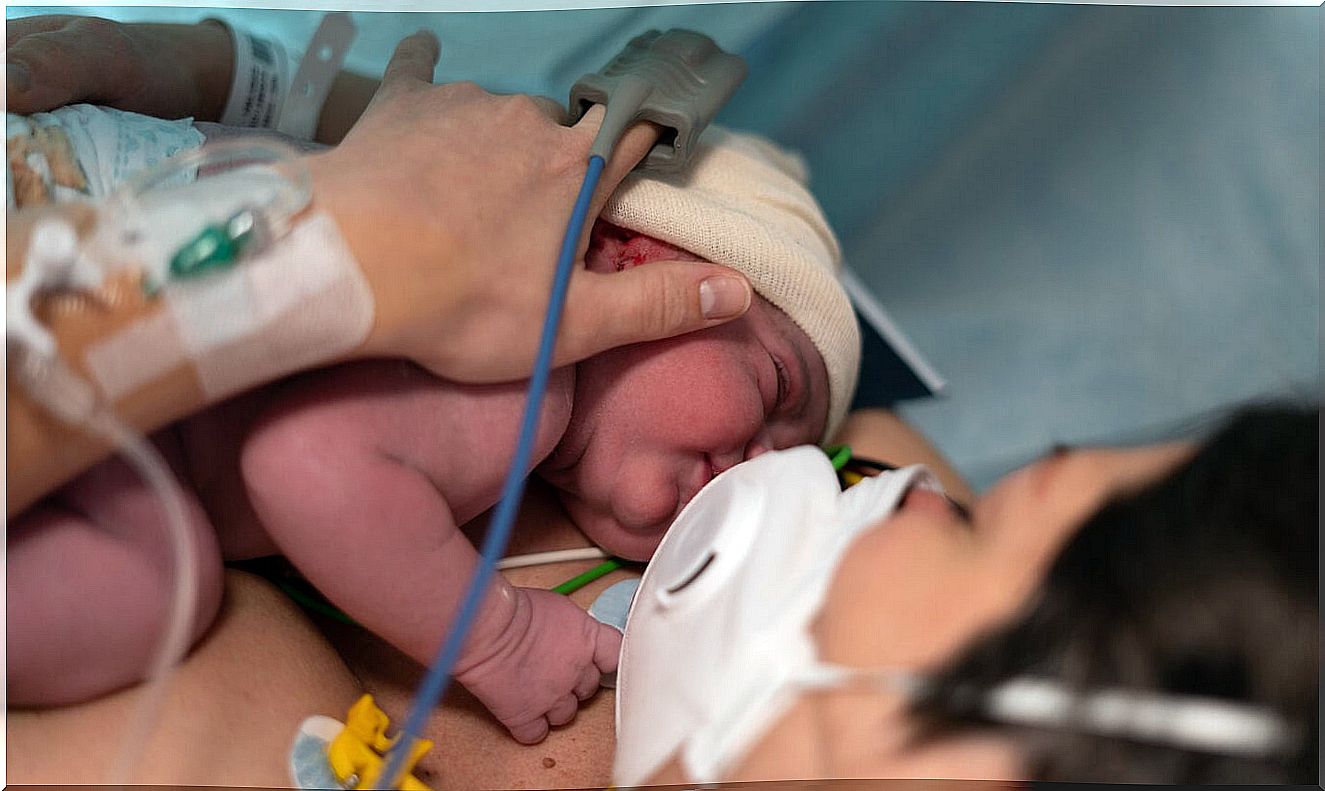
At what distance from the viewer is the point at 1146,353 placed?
136cm

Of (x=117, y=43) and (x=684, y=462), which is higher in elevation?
(x=117, y=43)

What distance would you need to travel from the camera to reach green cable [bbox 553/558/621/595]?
3.53 ft

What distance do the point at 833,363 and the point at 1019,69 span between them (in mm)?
511

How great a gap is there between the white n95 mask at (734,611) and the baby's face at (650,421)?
10 cm

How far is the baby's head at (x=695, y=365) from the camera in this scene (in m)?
1.03

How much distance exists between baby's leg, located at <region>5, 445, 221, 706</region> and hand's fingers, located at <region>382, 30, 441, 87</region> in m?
0.46

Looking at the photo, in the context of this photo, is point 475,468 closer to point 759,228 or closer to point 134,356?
point 134,356

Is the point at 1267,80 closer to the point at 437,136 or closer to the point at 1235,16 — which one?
the point at 1235,16

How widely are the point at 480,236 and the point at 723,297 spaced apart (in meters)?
0.26

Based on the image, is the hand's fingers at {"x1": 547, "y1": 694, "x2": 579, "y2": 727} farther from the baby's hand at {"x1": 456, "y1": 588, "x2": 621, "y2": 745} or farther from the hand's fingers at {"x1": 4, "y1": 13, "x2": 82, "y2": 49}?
the hand's fingers at {"x1": 4, "y1": 13, "x2": 82, "y2": 49}

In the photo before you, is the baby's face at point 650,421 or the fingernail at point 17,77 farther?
the baby's face at point 650,421

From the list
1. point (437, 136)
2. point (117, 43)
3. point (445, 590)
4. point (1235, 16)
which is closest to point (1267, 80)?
point (1235, 16)

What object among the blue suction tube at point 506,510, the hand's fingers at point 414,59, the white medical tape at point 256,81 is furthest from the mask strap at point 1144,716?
the white medical tape at point 256,81

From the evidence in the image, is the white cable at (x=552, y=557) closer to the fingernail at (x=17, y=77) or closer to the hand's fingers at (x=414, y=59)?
the hand's fingers at (x=414, y=59)
